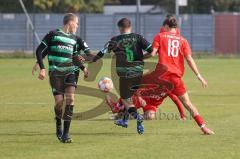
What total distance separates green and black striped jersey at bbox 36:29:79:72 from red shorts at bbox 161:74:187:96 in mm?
1963

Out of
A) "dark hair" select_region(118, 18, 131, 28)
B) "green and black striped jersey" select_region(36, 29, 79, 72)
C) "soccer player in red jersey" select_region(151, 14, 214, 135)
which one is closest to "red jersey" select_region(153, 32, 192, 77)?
"soccer player in red jersey" select_region(151, 14, 214, 135)

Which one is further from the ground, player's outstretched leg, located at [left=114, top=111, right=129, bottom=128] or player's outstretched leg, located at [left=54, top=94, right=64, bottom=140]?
player's outstretched leg, located at [left=54, top=94, right=64, bottom=140]

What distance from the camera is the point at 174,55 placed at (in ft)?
47.5

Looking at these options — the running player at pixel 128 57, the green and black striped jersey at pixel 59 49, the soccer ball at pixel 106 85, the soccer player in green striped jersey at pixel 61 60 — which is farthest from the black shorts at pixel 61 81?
the soccer ball at pixel 106 85

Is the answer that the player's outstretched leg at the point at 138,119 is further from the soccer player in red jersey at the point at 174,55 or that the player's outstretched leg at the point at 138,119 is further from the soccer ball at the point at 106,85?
the soccer ball at the point at 106,85

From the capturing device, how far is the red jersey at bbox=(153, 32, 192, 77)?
566 inches

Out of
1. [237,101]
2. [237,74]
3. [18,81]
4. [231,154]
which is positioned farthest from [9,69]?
[231,154]

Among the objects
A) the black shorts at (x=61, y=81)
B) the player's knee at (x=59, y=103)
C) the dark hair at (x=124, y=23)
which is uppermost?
the dark hair at (x=124, y=23)

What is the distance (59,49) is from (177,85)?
2.32 metres

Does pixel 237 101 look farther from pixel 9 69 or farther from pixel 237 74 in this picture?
Result: pixel 9 69

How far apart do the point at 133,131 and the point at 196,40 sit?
4113 centimetres

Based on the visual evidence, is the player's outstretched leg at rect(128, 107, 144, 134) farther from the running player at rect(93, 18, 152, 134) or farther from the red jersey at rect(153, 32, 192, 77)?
the red jersey at rect(153, 32, 192, 77)

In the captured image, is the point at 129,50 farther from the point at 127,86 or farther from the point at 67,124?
the point at 67,124

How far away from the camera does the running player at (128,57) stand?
1446 cm
